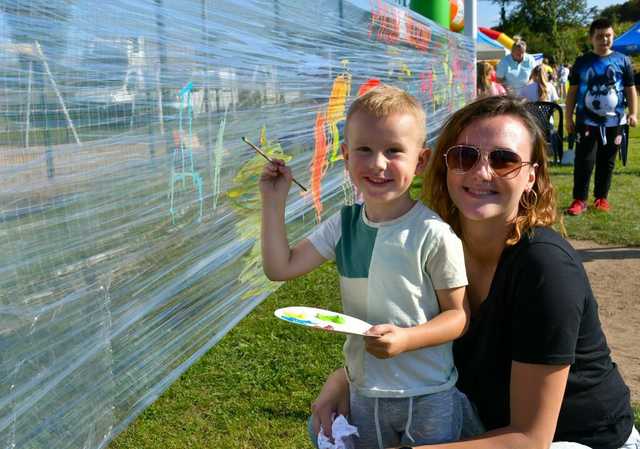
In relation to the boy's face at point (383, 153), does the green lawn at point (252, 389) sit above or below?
below

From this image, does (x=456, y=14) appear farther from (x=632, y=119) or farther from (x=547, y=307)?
(x=547, y=307)

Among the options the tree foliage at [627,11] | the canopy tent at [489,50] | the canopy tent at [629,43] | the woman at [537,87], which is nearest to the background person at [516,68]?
the woman at [537,87]

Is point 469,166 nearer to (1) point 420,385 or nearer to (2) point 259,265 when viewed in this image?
(1) point 420,385

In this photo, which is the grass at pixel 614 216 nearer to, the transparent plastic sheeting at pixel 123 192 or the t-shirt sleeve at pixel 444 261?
the transparent plastic sheeting at pixel 123 192

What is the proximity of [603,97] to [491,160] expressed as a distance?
548 centimetres

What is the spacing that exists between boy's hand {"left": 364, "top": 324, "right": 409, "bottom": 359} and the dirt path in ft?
6.42

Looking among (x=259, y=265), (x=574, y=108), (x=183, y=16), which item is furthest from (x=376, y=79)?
(x=183, y=16)

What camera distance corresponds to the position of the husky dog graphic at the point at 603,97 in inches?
257

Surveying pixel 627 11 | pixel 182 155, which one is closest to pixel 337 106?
pixel 182 155

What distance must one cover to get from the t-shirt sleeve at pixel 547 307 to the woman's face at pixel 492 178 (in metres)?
0.16

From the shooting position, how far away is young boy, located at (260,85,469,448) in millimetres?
1600

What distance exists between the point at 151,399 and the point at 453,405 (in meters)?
1.31

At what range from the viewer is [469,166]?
65.2 inches

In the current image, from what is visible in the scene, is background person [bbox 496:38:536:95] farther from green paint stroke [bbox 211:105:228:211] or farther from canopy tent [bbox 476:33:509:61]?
canopy tent [bbox 476:33:509:61]
